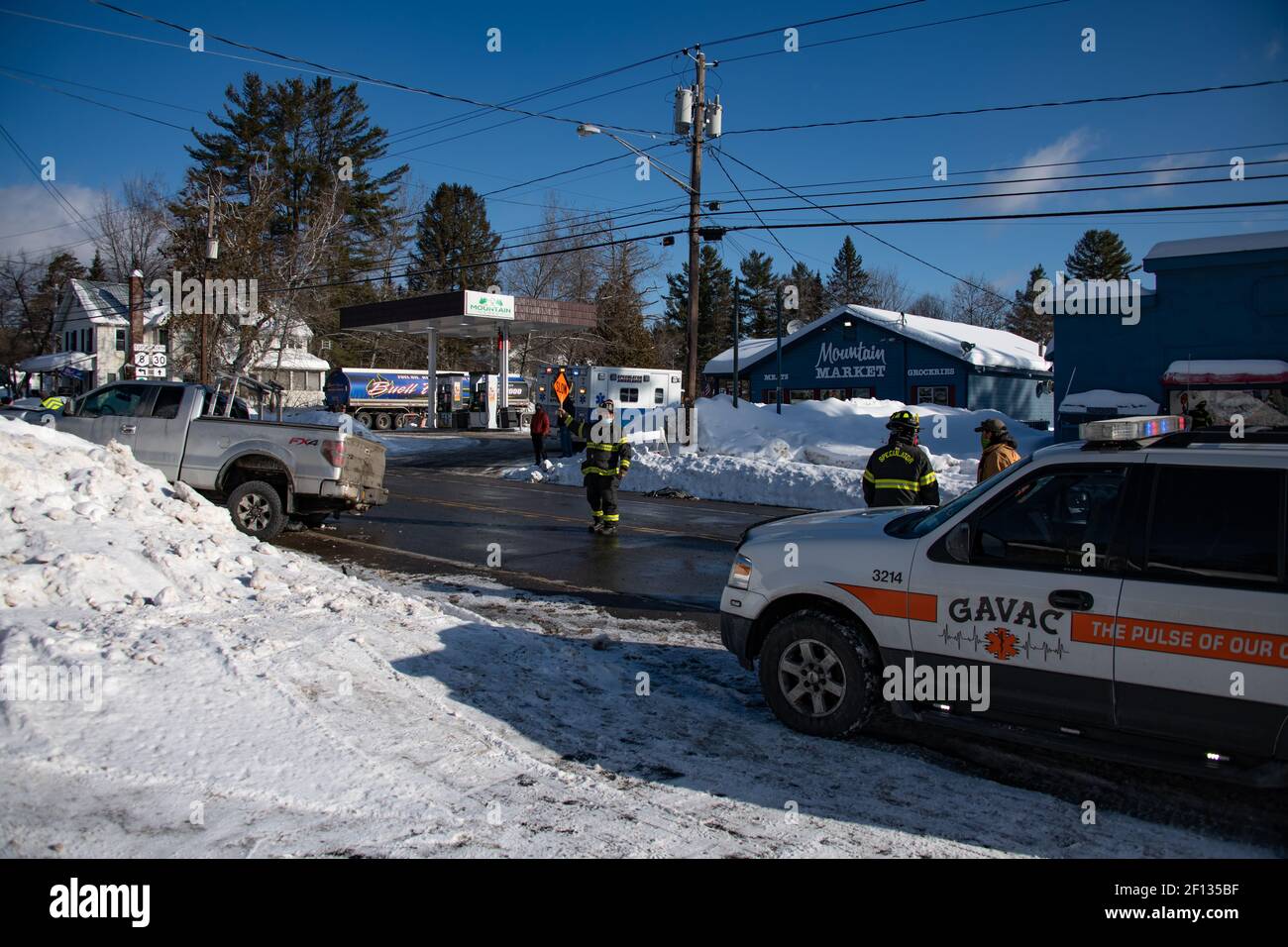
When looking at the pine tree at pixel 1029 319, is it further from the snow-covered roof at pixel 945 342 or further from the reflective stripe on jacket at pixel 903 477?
the reflective stripe on jacket at pixel 903 477

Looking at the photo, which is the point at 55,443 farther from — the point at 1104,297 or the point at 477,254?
the point at 477,254

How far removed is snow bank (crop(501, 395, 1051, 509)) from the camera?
20.2 meters

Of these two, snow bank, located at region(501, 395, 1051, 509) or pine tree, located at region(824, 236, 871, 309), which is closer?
snow bank, located at region(501, 395, 1051, 509)

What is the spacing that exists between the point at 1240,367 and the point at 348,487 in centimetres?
2254

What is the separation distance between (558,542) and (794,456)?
13.4 meters

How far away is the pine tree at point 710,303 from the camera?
74938 mm

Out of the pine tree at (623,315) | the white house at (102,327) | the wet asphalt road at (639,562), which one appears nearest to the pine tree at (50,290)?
the white house at (102,327)

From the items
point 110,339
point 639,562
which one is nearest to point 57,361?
point 110,339

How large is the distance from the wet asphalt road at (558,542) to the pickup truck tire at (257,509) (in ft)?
1.78

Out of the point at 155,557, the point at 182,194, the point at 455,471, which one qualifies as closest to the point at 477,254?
the point at 182,194

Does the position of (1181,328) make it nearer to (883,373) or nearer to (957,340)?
(957,340)

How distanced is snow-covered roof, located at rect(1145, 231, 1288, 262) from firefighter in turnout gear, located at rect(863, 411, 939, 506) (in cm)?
2127

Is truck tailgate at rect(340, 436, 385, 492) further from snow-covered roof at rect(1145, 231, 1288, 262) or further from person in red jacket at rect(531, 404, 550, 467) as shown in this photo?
snow-covered roof at rect(1145, 231, 1288, 262)

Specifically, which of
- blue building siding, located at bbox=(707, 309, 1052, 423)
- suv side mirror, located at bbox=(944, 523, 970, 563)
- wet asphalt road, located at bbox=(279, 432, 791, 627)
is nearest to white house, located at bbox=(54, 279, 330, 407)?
blue building siding, located at bbox=(707, 309, 1052, 423)
